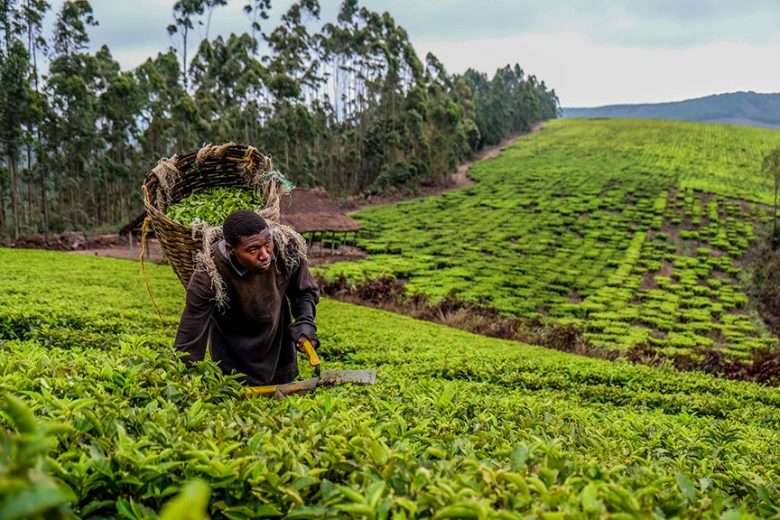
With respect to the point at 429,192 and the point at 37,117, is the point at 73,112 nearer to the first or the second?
the point at 37,117

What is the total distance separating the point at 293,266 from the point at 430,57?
207 ft

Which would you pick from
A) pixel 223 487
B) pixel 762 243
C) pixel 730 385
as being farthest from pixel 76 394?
pixel 762 243

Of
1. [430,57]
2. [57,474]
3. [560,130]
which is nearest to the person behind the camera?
[57,474]

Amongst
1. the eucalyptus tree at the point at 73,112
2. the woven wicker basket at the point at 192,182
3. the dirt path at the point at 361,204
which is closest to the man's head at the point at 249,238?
the woven wicker basket at the point at 192,182

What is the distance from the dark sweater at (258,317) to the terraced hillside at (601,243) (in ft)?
33.9

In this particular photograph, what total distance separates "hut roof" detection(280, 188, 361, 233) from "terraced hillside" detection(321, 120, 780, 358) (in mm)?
1849

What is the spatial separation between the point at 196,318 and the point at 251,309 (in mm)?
401

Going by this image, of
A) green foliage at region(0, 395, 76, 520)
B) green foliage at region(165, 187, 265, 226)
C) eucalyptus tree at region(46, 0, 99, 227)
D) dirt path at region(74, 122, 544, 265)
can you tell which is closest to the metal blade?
green foliage at region(165, 187, 265, 226)

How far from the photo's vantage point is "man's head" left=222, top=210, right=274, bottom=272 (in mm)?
3307

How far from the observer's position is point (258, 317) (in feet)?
12.1

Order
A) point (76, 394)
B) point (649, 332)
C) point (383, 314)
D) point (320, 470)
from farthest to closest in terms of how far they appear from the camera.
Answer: point (649, 332) → point (383, 314) → point (76, 394) → point (320, 470)

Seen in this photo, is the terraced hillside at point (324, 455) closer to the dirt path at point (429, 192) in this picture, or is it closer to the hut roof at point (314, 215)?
the hut roof at point (314, 215)

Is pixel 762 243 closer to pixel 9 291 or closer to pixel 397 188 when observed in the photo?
pixel 397 188

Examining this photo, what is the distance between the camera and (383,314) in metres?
10.4
